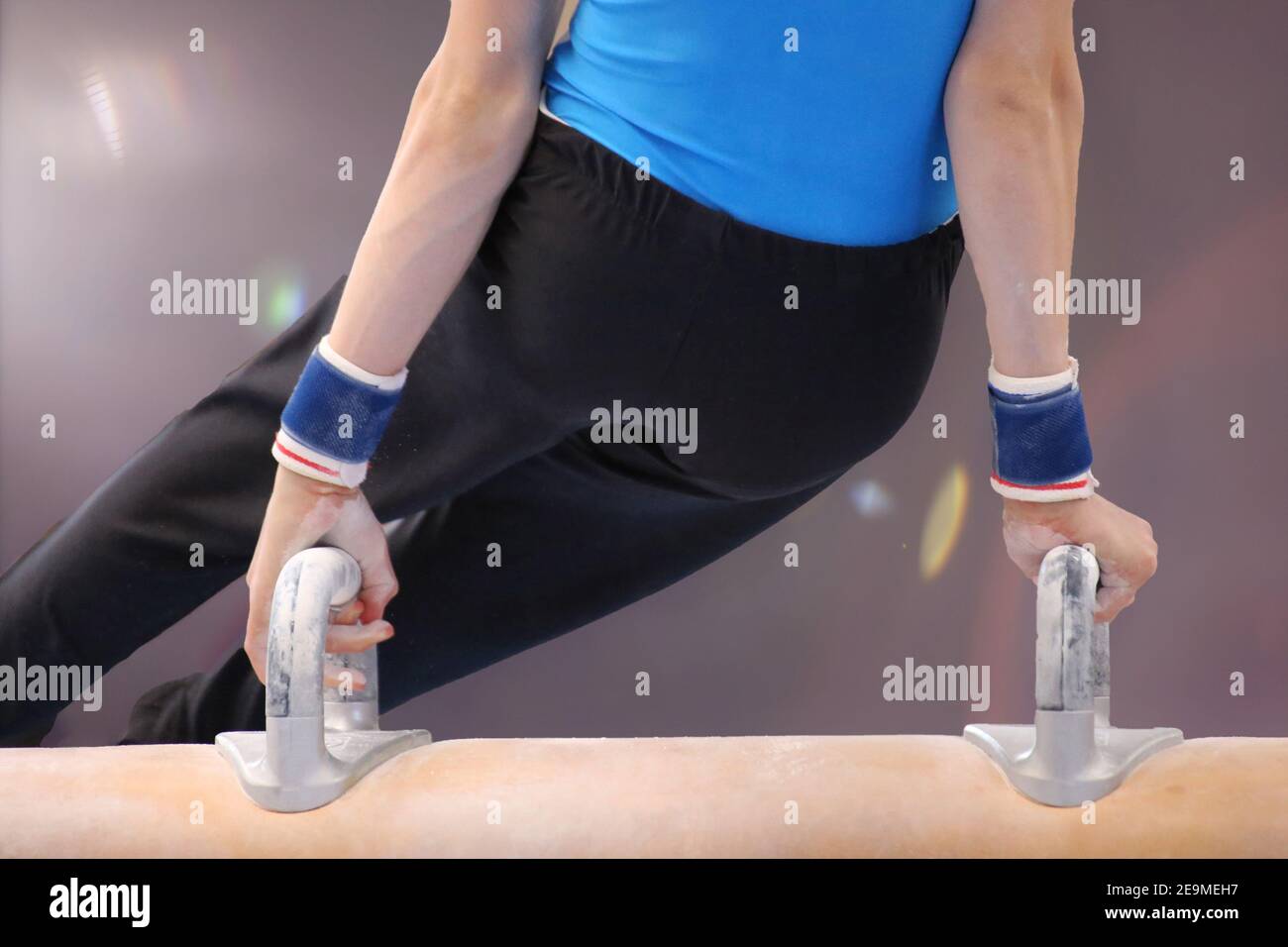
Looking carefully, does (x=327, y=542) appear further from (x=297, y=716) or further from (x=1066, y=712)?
(x=1066, y=712)

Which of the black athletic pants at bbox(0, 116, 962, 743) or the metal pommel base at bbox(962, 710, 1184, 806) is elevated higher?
the black athletic pants at bbox(0, 116, 962, 743)

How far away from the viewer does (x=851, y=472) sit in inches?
81.8

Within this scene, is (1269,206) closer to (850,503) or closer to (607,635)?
(850,503)

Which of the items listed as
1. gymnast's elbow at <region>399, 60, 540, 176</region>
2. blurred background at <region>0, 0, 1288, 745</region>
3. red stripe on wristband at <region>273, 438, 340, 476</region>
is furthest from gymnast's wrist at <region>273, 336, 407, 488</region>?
blurred background at <region>0, 0, 1288, 745</region>

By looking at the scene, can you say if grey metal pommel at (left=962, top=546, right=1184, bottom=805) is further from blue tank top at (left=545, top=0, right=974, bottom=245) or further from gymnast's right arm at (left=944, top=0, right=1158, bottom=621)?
blue tank top at (left=545, top=0, right=974, bottom=245)

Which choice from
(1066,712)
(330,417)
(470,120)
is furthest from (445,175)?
(1066,712)

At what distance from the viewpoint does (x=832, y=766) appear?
22.6 inches

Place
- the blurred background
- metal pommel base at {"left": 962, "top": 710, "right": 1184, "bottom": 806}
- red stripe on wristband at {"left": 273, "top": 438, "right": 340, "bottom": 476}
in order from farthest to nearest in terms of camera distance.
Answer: the blurred background, red stripe on wristband at {"left": 273, "top": 438, "right": 340, "bottom": 476}, metal pommel base at {"left": 962, "top": 710, "right": 1184, "bottom": 806}

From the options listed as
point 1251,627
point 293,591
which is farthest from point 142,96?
point 1251,627

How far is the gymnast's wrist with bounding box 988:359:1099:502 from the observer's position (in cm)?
Result: 62

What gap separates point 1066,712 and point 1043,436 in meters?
0.15

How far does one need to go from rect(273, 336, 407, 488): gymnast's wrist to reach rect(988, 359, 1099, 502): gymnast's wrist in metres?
0.34
